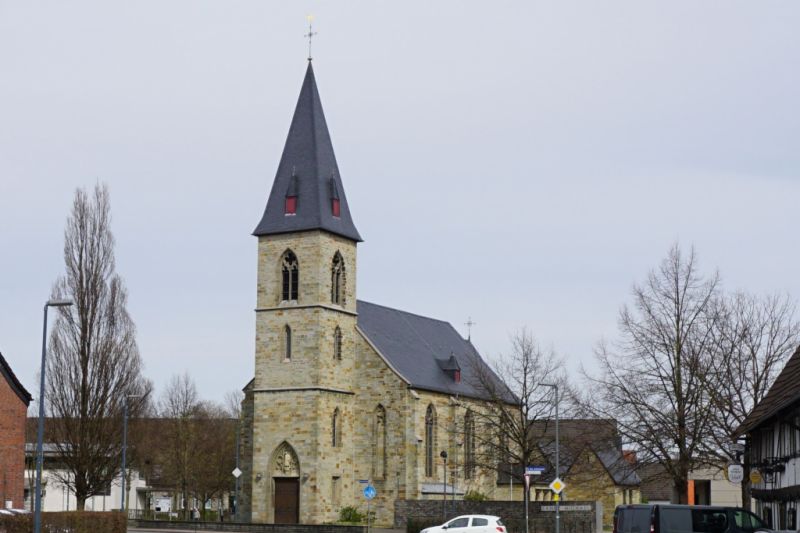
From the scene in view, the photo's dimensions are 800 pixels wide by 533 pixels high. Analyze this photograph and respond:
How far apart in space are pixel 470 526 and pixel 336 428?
21009mm

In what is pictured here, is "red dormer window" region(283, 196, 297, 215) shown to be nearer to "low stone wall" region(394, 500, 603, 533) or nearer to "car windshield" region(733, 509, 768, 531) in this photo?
"low stone wall" region(394, 500, 603, 533)

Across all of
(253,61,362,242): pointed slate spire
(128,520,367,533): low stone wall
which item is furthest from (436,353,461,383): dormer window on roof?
(128,520,367,533): low stone wall

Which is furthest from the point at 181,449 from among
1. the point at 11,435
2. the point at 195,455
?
the point at 11,435

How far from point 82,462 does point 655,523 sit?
2613 centimetres

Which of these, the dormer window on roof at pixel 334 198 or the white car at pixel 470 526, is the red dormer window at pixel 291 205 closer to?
the dormer window on roof at pixel 334 198

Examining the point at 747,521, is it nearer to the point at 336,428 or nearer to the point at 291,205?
the point at 336,428

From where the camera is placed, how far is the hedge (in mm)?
35469

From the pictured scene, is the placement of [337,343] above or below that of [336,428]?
above

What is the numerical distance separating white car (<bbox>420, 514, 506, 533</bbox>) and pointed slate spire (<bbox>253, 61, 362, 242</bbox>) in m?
22.6

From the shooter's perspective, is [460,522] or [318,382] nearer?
[460,522]

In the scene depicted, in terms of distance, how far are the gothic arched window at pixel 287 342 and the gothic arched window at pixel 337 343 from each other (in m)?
2.43

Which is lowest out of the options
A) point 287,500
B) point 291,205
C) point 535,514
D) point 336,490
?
point 535,514

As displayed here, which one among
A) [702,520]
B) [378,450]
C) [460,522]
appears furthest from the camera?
[378,450]

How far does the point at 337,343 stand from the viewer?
6675 cm
